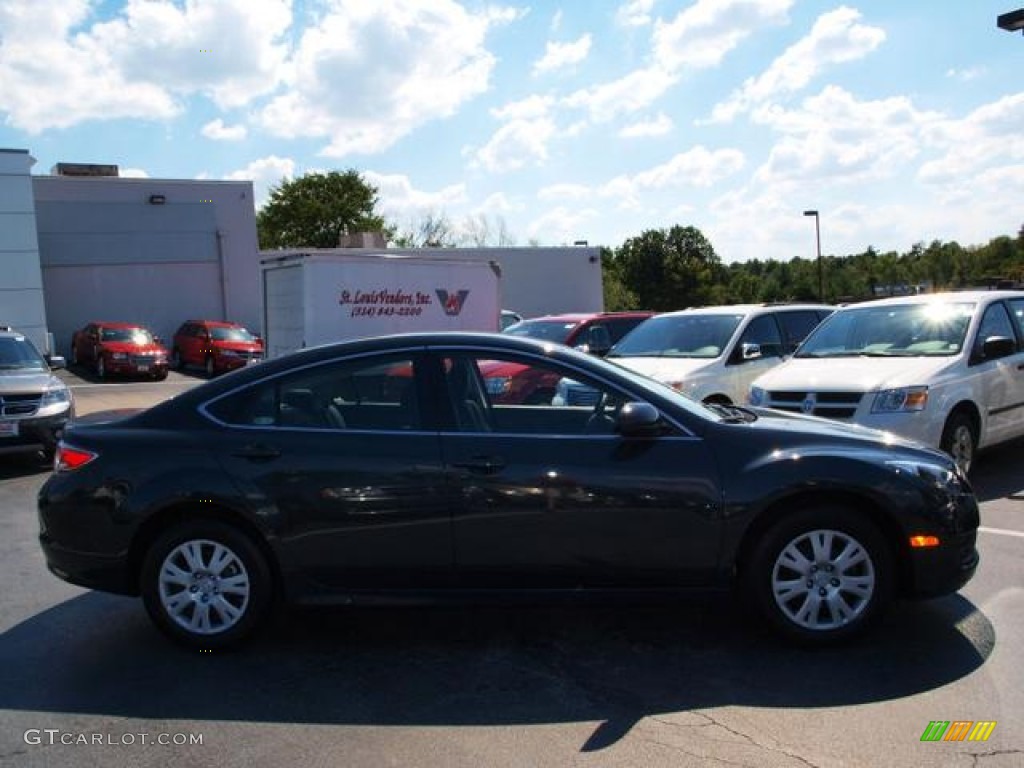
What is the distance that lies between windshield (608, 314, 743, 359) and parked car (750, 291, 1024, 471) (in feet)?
3.79

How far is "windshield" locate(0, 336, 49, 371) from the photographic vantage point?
1082cm


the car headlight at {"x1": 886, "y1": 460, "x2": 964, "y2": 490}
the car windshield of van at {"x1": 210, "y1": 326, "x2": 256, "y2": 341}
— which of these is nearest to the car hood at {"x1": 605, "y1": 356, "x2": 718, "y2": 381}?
the car headlight at {"x1": 886, "y1": 460, "x2": 964, "y2": 490}

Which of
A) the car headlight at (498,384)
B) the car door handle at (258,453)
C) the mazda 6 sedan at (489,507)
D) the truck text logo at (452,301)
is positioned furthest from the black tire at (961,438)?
the truck text logo at (452,301)

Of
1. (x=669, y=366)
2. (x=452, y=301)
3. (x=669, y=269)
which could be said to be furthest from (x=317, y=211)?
(x=669, y=366)

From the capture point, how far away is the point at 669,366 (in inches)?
Answer: 373

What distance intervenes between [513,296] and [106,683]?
122 feet

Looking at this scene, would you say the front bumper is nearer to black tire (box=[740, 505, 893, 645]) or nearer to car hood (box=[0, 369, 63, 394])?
car hood (box=[0, 369, 63, 394])

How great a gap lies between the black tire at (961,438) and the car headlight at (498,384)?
4.60 metres

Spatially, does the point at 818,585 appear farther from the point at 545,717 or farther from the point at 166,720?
the point at 166,720

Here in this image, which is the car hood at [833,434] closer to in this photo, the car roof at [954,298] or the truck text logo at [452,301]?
the car roof at [954,298]

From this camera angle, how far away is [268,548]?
449cm

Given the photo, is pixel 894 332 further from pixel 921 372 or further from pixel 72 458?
pixel 72 458

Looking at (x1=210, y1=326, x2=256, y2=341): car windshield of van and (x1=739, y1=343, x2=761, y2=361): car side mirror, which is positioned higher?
(x1=210, y1=326, x2=256, y2=341): car windshield of van

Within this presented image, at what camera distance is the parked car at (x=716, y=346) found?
936 cm
